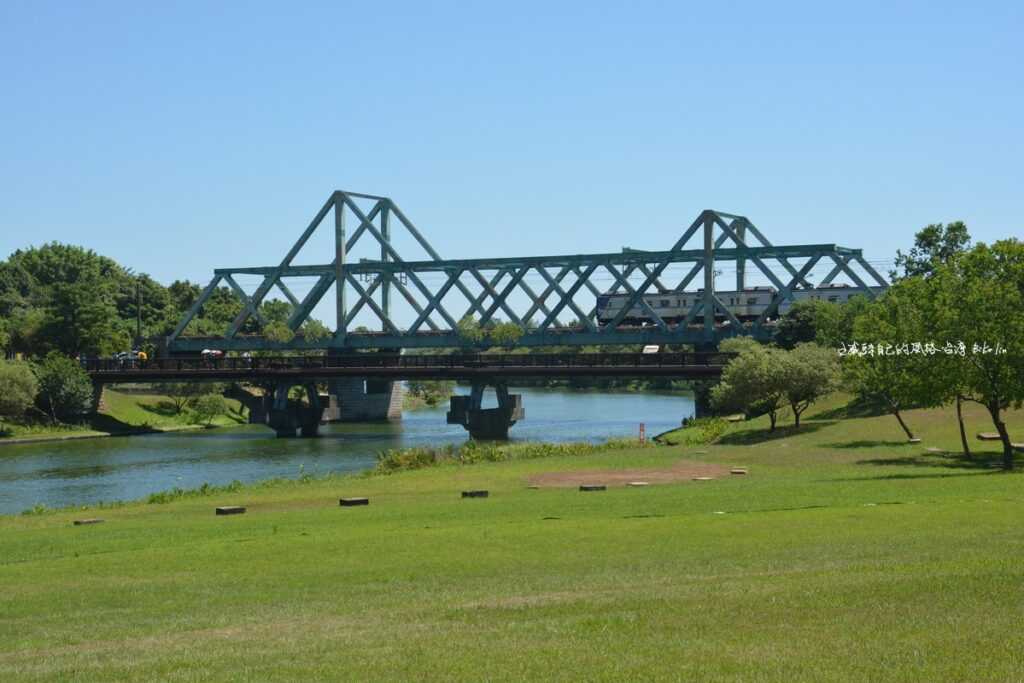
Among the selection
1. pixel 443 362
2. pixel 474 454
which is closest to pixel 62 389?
pixel 443 362

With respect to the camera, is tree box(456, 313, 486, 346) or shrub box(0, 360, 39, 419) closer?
shrub box(0, 360, 39, 419)

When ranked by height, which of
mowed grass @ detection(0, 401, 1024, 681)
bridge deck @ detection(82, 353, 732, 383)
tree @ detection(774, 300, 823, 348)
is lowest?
mowed grass @ detection(0, 401, 1024, 681)

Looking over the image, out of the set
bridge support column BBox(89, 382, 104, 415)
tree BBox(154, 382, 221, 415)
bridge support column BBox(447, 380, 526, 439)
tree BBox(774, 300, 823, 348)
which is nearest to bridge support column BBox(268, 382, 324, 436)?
bridge support column BBox(447, 380, 526, 439)

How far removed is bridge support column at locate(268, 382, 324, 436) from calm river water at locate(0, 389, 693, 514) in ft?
5.89

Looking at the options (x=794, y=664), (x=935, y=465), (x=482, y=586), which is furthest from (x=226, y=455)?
(x=794, y=664)

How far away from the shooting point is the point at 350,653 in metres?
14.0

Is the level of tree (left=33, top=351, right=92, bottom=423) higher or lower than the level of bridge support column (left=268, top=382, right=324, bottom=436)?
higher

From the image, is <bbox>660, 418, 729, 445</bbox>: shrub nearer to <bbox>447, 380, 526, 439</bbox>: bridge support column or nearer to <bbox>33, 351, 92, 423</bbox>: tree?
<bbox>447, 380, 526, 439</bbox>: bridge support column

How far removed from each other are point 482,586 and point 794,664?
22.9 feet

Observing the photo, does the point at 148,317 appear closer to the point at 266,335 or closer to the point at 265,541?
the point at 266,335

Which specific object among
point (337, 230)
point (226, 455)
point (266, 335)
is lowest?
point (226, 455)

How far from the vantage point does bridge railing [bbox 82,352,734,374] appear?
106375 mm

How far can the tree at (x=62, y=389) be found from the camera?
109312mm

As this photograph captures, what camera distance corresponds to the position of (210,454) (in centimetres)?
8688
